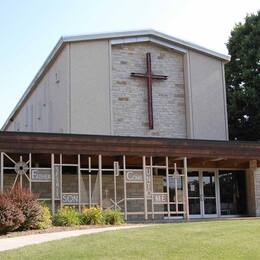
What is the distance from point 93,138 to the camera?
21984 millimetres

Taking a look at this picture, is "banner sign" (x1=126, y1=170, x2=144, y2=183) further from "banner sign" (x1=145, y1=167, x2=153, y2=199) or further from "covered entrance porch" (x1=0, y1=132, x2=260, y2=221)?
"banner sign" (x1=145, y1=167, x2=153, y2=199)

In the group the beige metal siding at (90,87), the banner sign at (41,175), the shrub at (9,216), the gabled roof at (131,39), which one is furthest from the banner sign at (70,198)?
the gabled roof at (131,39)

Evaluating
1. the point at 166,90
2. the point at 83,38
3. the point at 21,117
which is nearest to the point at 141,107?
the point at 166,90

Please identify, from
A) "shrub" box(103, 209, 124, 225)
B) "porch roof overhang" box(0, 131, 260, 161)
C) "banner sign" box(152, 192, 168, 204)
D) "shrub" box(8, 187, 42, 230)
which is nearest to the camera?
"shrub" box(8, 187, 42, 230)

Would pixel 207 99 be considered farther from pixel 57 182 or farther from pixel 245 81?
pixel 57 182

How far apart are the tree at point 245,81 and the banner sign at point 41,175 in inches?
772

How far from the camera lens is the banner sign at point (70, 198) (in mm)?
22219

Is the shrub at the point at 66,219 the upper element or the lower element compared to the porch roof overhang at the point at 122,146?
lower

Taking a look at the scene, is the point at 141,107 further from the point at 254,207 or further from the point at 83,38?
the point at 254,207

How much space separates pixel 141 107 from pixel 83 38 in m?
4.74

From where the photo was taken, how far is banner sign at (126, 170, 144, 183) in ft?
76.4

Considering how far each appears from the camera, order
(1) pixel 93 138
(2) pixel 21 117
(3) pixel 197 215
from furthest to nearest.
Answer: (2) pixel 21 117, (3) pixel 197 215, (1) pixel 93 138

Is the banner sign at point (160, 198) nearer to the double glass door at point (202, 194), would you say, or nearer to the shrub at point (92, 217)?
the double glass door at point (202, 194)

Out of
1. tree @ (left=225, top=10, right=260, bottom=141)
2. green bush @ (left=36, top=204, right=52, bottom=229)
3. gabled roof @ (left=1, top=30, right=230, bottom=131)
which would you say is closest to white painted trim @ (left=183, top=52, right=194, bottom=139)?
gabled roof @ (left=1, top=30, right=230, bottom=131)
